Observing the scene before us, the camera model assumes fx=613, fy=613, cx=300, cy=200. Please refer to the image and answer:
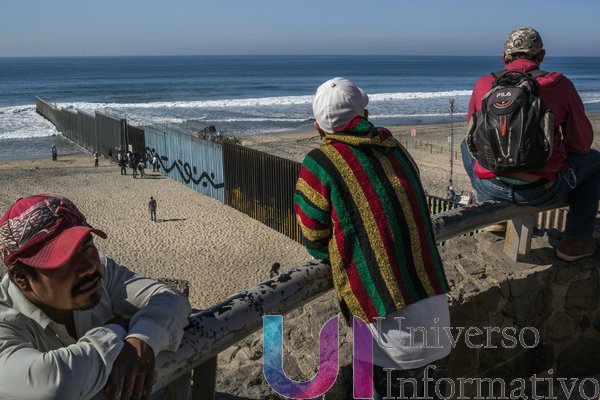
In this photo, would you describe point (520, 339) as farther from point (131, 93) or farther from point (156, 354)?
point (131, 93)

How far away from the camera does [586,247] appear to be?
3359mm

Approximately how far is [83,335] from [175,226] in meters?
16.3

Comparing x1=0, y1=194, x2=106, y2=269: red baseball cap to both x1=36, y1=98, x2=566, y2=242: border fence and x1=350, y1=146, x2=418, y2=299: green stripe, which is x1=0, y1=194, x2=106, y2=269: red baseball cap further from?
x1=36, y1=98, x2=566, y2=242: border fence

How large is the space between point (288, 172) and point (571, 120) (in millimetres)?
12525

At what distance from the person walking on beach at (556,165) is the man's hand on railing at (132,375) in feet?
7.08

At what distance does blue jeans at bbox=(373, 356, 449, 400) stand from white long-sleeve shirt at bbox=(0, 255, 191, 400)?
908 mm

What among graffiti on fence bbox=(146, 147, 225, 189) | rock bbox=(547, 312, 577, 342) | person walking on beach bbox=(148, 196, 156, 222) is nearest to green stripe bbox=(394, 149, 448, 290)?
rock bbox=(547, 312, 577, 342)

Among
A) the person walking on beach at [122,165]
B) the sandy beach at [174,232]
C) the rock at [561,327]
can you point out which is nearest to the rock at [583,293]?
the rock at [561,327]

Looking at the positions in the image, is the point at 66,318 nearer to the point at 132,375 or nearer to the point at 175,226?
the point at 132,375

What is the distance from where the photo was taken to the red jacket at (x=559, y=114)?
3004 mm

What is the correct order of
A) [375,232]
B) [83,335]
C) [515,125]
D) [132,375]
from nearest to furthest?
1. [132,375]
2. [83,335]
3. [375,232]
4. [515,125]

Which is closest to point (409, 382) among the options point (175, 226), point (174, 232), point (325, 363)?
point (325, 363)

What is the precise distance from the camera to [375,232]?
2047mm

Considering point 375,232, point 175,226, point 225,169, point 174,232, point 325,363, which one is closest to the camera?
point 375,232
